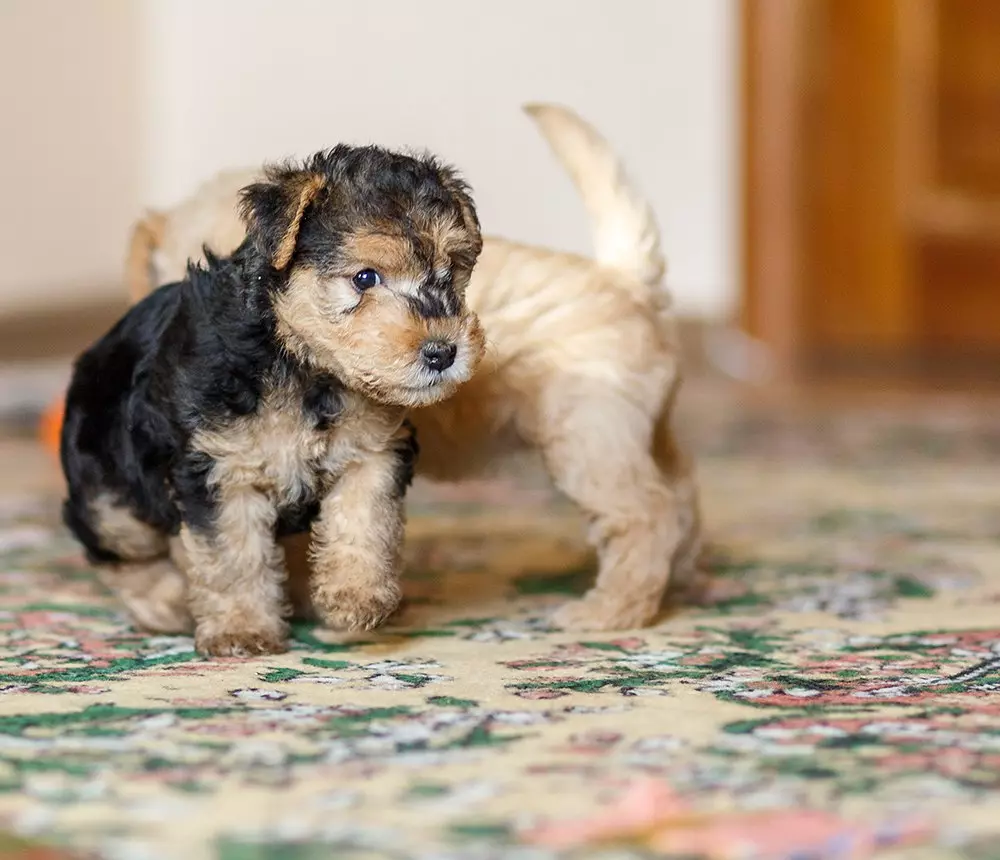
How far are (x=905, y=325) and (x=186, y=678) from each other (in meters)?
5.27

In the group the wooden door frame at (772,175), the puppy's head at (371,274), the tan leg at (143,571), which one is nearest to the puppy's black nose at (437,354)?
the puppy's head at (371,274)

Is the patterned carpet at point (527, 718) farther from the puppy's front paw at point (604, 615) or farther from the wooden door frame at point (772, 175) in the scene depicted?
the wooden door frame at point (772, 175)

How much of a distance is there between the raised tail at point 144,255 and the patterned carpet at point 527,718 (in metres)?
0.62

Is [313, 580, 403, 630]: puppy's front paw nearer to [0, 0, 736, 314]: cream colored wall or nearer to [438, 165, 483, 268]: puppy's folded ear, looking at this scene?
[438, 165, 483, 268]: puppy's folded ear

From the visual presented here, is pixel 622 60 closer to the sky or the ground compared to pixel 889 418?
closer to the sky

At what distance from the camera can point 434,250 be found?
2.33 metres

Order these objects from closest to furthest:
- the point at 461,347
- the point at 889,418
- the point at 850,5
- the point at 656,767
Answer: the point at 656,767 < the point at 461,347 < the point at 889,418 < the point at 850,5

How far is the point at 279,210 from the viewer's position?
7.61ft

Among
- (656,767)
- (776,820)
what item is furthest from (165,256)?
(776,820)

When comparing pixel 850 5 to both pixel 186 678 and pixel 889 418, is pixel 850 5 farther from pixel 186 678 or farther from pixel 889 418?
pixel 186 678

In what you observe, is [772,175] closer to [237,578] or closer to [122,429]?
[122,429]

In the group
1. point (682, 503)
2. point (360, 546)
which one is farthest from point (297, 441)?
point (682, 503)

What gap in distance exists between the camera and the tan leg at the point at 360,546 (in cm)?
242

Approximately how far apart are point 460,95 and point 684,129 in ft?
3.56
